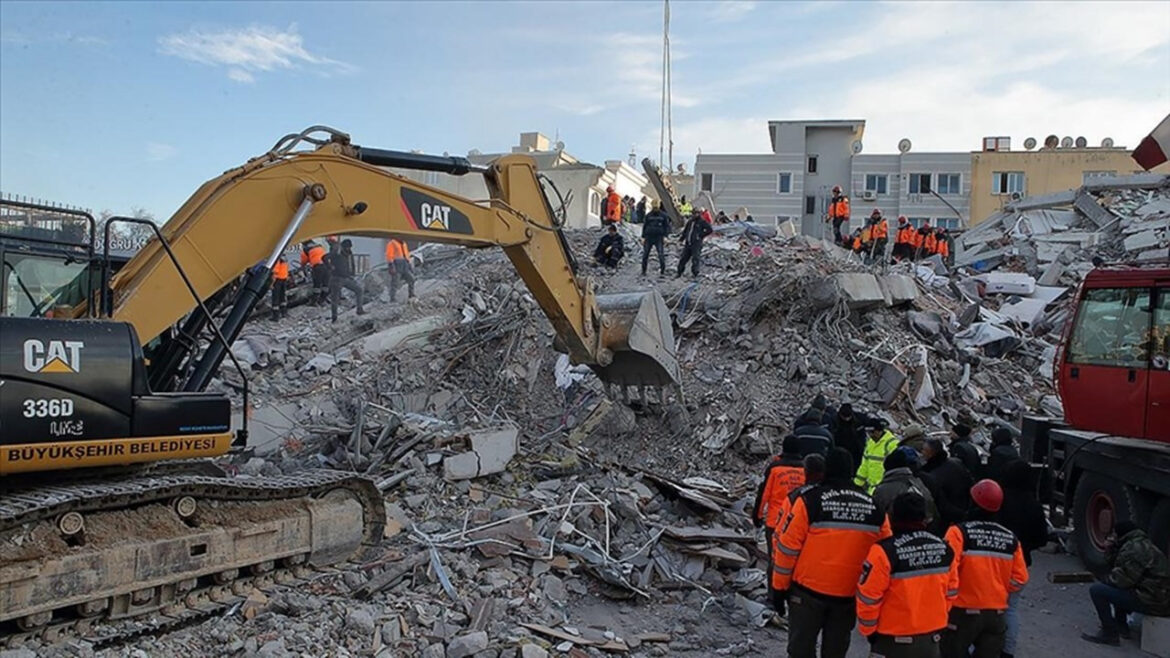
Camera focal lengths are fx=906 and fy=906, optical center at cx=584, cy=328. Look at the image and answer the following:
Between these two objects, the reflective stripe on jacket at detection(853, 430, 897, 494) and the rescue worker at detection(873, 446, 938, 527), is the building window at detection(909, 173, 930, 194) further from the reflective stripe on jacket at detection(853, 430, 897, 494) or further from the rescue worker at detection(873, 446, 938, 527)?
the rescue worker at detection(873, 446, 938, 527)

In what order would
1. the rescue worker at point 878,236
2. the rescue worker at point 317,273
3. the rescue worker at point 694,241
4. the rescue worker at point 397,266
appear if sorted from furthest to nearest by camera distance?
1. the rescue worker at point 878,236
2. the rescue worker at point 317,273
3. the rescue worker at point 397,266
4. the rescue worker at point 694,241

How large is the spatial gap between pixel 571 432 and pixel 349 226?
5.85m

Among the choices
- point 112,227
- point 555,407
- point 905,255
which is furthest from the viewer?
point 905,255

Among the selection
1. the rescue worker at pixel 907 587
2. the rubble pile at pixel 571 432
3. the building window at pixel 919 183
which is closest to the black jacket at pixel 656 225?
the rubble pile at pixel 571 432

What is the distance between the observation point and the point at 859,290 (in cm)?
1446

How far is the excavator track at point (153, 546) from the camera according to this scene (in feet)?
17.5

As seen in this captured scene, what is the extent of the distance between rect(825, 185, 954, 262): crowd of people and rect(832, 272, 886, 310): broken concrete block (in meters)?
6.39

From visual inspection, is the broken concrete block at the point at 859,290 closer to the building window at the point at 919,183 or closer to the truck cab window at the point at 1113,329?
the truck cab window at the point at 1113,329

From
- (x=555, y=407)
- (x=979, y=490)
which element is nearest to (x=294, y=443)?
(x=555, y=407)

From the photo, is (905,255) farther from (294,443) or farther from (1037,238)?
(294,443)

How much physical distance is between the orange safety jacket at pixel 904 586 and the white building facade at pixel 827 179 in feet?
132

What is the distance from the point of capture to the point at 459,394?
1324 cm

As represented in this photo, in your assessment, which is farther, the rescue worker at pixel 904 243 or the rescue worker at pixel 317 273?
the rescue worker at pixel 904 243

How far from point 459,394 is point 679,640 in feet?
23.0
